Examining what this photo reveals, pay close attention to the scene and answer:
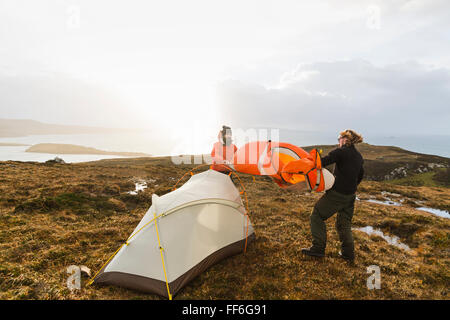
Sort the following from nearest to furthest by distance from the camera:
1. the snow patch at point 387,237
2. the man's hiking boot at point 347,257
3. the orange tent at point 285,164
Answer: the orange tent at point 285,164
the man's hiking boot at point 347,257
the snow patch at point 387,237

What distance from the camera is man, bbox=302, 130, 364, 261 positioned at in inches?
227

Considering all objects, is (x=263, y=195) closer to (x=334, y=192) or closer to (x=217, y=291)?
(x=334, y=192)

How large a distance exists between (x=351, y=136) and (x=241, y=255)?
16.2 feet

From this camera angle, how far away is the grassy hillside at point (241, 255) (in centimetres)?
540

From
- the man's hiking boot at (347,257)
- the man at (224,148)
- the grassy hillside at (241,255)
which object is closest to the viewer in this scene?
the grassy hillside at (241,255)

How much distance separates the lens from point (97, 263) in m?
6.64

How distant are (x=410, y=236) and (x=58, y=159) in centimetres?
A: 3905

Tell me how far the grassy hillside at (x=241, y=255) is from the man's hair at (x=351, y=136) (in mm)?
3769

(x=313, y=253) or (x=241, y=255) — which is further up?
(x=313, y=253)

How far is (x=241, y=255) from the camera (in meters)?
7.06
